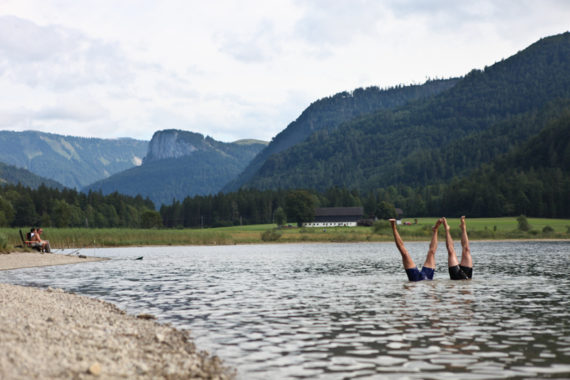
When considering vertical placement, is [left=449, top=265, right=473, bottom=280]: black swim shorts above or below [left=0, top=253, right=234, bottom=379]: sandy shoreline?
below

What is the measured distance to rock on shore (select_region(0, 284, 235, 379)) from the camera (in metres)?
11.6

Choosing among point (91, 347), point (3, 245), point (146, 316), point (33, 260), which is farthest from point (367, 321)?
point (3, 245)

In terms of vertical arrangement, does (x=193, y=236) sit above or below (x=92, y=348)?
above

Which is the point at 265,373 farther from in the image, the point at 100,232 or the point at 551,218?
the point at 551,218

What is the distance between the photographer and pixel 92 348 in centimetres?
1379

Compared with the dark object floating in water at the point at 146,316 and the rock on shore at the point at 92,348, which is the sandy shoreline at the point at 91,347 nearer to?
the rock on shore at the point at 92,348

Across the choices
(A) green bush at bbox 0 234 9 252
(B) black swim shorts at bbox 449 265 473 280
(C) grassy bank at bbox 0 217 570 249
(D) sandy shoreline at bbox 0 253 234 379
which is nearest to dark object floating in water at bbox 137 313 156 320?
(D) sandy shoreline at bbox 0 253 234 379

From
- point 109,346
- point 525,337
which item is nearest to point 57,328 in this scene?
point 109,346

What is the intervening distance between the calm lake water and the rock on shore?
105cm

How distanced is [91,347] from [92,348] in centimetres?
13

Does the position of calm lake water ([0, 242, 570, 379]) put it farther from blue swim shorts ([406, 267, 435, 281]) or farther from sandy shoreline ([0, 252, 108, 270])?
sandy shoreline ([0, 252, 108, 270])

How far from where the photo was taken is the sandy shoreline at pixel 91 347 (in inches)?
456

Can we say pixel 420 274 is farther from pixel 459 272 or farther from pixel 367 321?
pixel 367 321

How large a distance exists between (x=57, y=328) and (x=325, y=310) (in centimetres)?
1099
